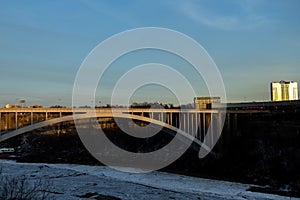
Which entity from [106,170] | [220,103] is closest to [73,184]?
[106,170]

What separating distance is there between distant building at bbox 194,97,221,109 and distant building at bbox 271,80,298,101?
3662 centimetres

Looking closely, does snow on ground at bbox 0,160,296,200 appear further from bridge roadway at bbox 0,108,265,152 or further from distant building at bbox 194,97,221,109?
distant building at bbox 194,97,221,109

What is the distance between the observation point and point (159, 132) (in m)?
52.6

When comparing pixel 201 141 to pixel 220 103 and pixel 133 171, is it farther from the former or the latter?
pixel 133 171

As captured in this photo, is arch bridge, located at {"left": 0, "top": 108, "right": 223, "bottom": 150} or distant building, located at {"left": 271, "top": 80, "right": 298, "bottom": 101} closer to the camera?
arch bridge, located at {"left": 0, "top": 108, "right": 223, "bottom": 150}

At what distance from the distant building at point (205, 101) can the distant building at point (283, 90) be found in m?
36.6

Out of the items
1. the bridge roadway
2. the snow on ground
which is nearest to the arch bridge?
the bridge roadway

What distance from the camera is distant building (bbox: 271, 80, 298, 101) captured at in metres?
77.4

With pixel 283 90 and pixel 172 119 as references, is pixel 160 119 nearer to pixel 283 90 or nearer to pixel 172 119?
pixel 172 119

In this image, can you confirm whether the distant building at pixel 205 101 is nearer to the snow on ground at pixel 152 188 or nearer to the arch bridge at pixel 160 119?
the arch bridge at pixel 160 119

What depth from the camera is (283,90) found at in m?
78.9

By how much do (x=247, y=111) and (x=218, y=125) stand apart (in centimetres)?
659

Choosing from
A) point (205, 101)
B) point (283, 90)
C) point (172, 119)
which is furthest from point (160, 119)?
point (283, 90)

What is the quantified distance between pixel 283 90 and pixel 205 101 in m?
41.2
